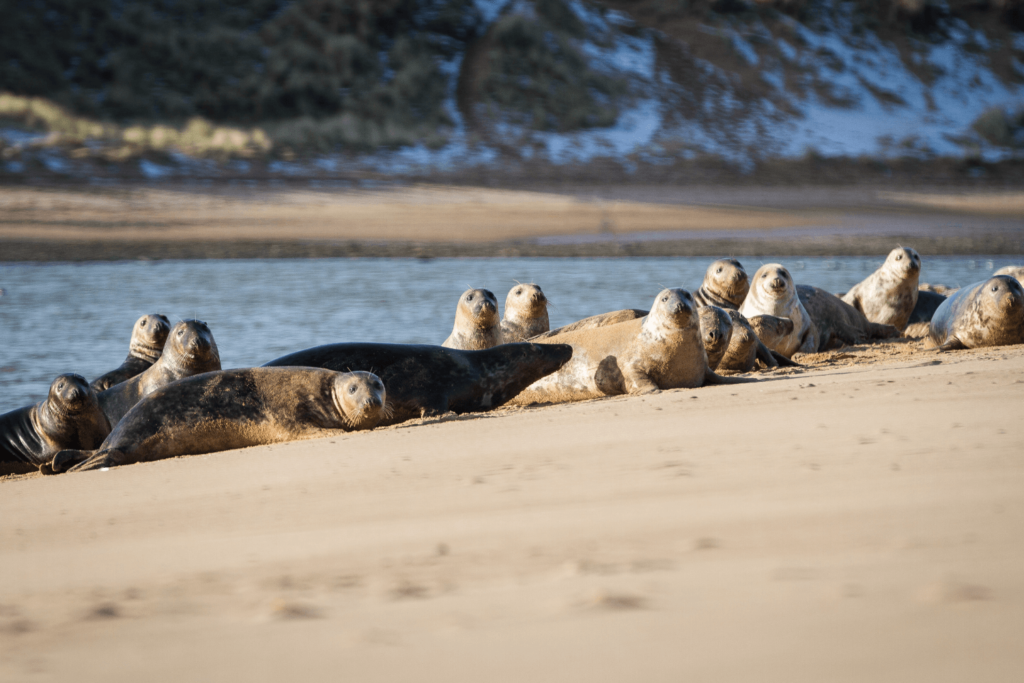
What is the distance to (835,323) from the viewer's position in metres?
7.82

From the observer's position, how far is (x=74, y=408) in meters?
5.21

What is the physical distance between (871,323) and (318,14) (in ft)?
100

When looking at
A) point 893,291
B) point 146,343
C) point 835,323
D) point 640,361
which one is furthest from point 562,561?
point 893,291

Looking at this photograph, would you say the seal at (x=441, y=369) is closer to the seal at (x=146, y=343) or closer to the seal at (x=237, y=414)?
the seal at (x=237, y=414)

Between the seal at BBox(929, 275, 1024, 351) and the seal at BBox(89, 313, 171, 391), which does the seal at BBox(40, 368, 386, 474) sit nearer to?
the seal at BBox(89, 313, 171, 391)

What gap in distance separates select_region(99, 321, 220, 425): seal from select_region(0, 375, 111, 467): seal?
176 mm

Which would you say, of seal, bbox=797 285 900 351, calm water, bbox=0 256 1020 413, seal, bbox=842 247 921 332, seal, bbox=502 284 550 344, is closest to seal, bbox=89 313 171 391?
calm water, bbox=0 256 1020 413

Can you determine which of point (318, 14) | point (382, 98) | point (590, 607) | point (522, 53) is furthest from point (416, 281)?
point (318, 14)

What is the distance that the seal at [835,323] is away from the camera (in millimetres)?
7707

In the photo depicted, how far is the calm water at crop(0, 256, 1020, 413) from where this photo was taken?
817 cm

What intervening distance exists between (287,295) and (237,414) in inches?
269

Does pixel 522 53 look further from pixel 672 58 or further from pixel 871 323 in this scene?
pixel 871 323

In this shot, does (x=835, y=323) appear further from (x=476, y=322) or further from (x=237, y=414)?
(x=237, y=414)

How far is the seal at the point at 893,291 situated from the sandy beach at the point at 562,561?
525 centimetres
